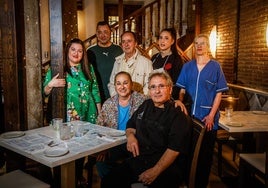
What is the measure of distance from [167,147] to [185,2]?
635 centimetres

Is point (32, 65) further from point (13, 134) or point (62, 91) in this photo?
point (13, 134)

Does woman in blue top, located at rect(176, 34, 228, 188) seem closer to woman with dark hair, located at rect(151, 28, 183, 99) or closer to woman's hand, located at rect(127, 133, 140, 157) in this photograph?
woman with dark hair, located at rect(151, 28, 183, 99)

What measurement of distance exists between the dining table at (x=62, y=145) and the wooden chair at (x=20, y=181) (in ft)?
0.70

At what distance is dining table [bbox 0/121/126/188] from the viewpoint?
6.16ft

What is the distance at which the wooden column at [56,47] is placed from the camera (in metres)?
2.50

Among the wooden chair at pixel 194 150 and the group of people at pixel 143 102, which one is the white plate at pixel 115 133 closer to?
the group of people at pixel 143 102

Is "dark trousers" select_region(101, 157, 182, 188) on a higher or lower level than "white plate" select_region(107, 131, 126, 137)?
lower

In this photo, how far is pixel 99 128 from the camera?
2.57 metres

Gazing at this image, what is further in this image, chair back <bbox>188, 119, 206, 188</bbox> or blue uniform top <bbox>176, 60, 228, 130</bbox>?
blue uniform top <bbox>176, 60, 228, 130</bbox>

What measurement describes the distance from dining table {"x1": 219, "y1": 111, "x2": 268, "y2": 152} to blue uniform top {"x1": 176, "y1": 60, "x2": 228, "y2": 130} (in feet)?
0.56

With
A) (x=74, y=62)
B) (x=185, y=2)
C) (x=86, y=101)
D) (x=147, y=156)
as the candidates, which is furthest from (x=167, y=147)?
(x=185, y=2)

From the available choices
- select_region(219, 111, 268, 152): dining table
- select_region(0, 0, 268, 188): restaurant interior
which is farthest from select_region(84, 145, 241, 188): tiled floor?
select_region(219, 111, 268, 152): dining table

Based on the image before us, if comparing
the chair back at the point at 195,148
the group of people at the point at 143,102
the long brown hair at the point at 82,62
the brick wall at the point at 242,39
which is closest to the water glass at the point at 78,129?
the group of people at the point at 143,102

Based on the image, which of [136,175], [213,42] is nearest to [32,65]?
[136,175]
